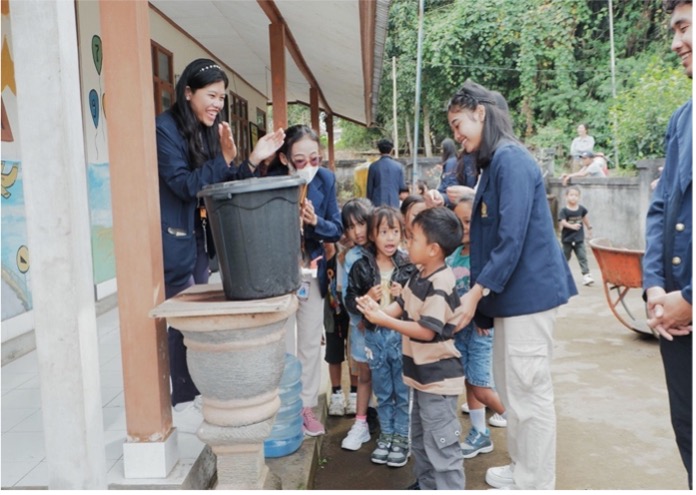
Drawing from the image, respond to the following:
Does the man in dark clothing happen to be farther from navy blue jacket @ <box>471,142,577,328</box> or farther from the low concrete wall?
navy blue jacket @ <box>471,142,577,328</box>

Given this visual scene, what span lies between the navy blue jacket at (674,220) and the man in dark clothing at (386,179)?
6.32 metres

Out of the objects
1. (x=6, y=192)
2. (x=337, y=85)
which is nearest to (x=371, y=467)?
(x=6, y=192)

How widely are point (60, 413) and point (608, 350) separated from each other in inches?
195

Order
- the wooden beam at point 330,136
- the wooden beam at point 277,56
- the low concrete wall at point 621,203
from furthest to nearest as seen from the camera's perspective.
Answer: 1. the wooden beam at point 330,136
2. the low concrete wall at point 621,203
3. the wooden beam at point 277,56

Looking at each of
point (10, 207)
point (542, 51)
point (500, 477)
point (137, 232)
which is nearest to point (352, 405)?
point (500, 477)

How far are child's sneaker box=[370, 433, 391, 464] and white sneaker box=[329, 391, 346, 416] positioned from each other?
64 cm

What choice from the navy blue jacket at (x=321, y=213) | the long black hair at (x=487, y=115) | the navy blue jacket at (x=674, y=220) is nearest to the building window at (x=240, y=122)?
the navy blue jacket at (x=321, y=213)

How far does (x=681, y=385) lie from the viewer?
6.73ft

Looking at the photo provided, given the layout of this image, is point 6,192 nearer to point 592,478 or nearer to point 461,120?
point 461,120

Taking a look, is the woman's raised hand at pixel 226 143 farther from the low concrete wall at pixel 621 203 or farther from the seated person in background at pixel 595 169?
the seated person in background at pixel 595 169

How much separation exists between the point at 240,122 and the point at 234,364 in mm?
9055

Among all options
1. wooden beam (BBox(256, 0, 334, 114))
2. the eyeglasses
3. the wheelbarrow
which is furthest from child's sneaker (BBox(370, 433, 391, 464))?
wooden beam (BBox(256, 0, 334, 114))

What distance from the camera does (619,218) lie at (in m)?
12.1

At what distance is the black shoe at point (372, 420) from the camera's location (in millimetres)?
3865
